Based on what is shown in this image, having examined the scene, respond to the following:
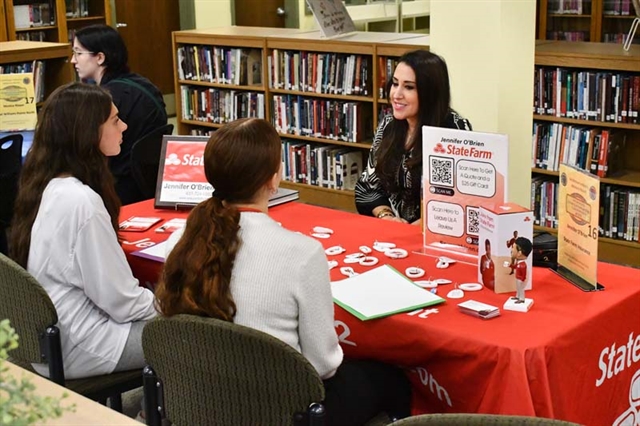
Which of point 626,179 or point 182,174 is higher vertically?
point 182,174

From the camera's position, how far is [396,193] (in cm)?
383

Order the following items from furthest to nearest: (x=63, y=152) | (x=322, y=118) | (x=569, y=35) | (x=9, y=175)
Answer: (x=569, y=35) → (x=322, y=118) → (x=9, y=175) → (x=63, y=152)

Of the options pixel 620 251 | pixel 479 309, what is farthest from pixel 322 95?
pixel 479 309

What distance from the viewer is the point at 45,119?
276 cm

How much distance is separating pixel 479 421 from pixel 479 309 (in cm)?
92

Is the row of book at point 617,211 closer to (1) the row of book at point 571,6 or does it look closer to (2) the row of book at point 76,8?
(1) the row of book at point 571,6

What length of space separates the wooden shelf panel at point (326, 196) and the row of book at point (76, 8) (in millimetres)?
3464

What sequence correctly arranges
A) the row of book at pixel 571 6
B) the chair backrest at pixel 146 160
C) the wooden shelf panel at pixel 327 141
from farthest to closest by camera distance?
the row of book at pixel 571 6, the wooden shelf panel at pixel 327 141, the chair backrest at pixel 146 160

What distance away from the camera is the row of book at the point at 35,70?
16.2 ft

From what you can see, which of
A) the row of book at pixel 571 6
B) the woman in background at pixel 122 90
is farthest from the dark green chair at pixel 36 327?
the row of book at pixel 571 6

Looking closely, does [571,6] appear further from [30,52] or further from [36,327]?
[36,327]

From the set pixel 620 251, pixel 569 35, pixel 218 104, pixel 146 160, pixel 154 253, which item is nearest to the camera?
pixel 154 253

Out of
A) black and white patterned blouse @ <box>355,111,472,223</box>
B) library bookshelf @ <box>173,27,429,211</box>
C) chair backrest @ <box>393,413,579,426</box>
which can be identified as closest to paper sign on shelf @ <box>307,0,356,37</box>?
library bookshelf @ <box>173,27,429,211</box>

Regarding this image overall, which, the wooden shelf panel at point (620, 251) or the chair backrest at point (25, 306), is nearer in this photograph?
the chair backrest at point (25, 306)
